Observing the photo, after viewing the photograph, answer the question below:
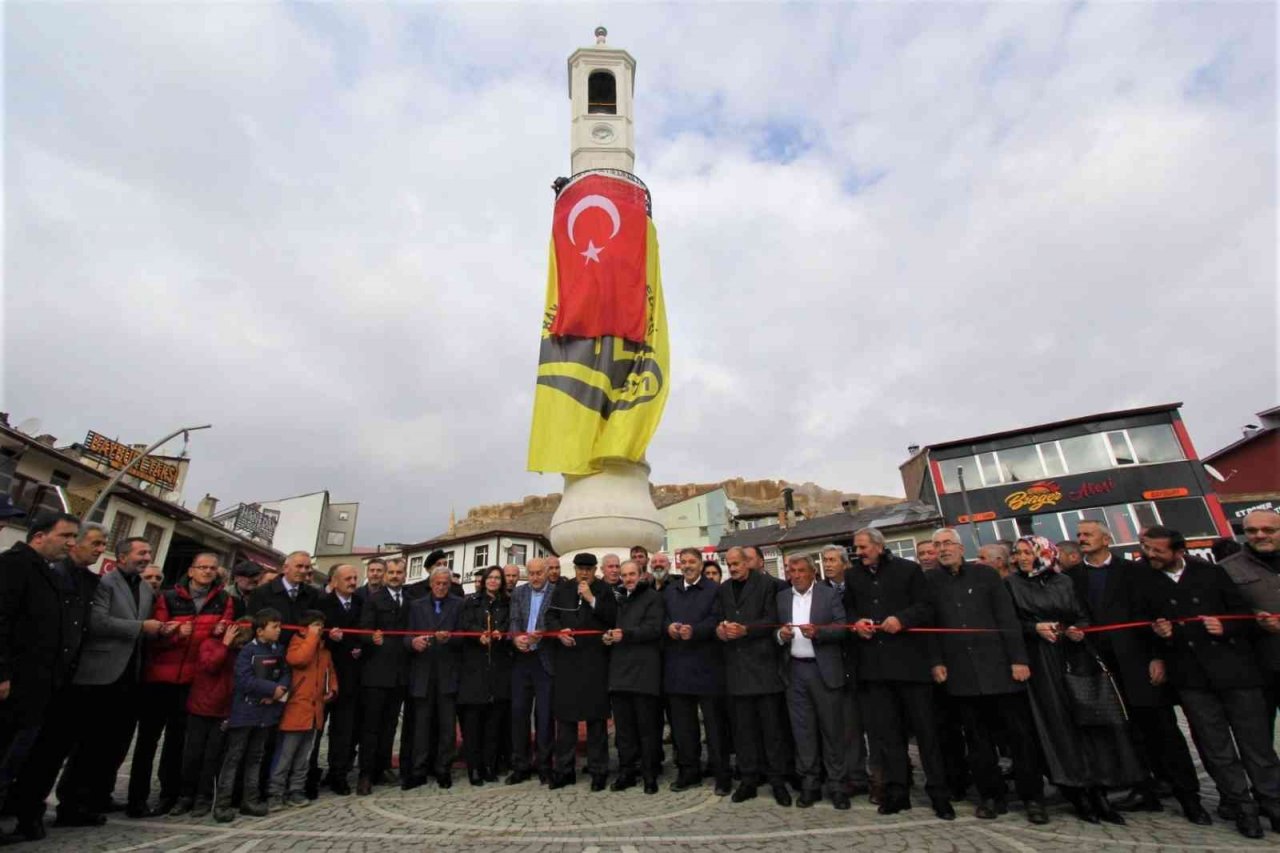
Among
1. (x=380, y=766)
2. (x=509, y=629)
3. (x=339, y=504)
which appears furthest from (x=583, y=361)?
(x=339, y=504)

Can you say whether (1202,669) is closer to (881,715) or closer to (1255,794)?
(1255,794)

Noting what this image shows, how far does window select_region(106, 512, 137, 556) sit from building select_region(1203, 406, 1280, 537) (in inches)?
1532

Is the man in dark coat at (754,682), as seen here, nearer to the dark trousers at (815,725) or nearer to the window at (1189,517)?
the dark trousers at (815,725)

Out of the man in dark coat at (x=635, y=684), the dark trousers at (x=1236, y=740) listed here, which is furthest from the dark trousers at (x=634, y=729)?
the dark trousers at (x=1236, y=740)

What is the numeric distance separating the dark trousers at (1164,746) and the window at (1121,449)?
2361cm

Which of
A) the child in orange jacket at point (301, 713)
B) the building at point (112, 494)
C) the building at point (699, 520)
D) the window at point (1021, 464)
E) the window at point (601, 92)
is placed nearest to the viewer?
the child in orange jacket at point (301, 713)

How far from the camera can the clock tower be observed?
12.8 metres

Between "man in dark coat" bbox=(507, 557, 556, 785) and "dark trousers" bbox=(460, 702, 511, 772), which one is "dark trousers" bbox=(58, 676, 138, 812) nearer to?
"dark trousers" bbox=(460, 702, 511, 772)

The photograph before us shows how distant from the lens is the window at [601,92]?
46.2 feet

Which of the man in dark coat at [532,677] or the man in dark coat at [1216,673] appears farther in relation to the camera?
the man in dark coat at [532,677]

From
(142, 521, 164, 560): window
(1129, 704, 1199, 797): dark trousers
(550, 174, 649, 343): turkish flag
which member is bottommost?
(1129, 704, 1199, 797): dark trousers

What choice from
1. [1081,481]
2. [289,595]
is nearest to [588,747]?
[289,595]

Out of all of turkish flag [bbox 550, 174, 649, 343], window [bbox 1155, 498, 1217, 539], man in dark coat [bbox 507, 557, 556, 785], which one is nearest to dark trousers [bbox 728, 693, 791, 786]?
man in dark coat [bbox 507, 557, 556, 785]

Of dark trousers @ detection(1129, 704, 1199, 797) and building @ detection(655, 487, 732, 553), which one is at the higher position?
building @ detection(655, 487, 732, 553)
